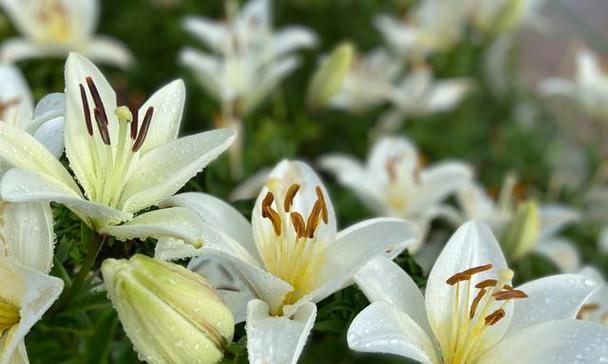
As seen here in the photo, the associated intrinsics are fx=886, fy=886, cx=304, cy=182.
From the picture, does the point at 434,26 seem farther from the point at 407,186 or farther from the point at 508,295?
the point at 508,295

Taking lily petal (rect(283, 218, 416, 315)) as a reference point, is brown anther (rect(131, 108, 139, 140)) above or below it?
above

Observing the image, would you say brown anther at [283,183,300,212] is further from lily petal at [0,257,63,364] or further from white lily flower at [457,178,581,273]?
white lily flower at [457,178,581,273]

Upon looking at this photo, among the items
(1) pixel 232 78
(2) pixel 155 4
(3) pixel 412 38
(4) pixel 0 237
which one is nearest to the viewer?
(4) pixel 0 237

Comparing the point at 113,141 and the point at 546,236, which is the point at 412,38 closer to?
the point at 546,236

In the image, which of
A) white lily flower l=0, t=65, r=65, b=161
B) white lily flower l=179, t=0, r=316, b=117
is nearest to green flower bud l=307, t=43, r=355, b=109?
white lily flower l=179, t=0, r=316, b=117

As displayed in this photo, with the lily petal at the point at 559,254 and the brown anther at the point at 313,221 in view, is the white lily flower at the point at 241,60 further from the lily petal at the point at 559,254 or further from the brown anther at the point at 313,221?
the brown anther at the point at 313,221

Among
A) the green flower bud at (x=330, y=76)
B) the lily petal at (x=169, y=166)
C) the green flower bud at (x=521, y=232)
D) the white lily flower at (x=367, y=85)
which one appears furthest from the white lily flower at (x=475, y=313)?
the white lily flower at (x=367, y=85)

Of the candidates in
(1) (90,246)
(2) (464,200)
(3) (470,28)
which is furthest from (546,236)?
(1) (90,246)
